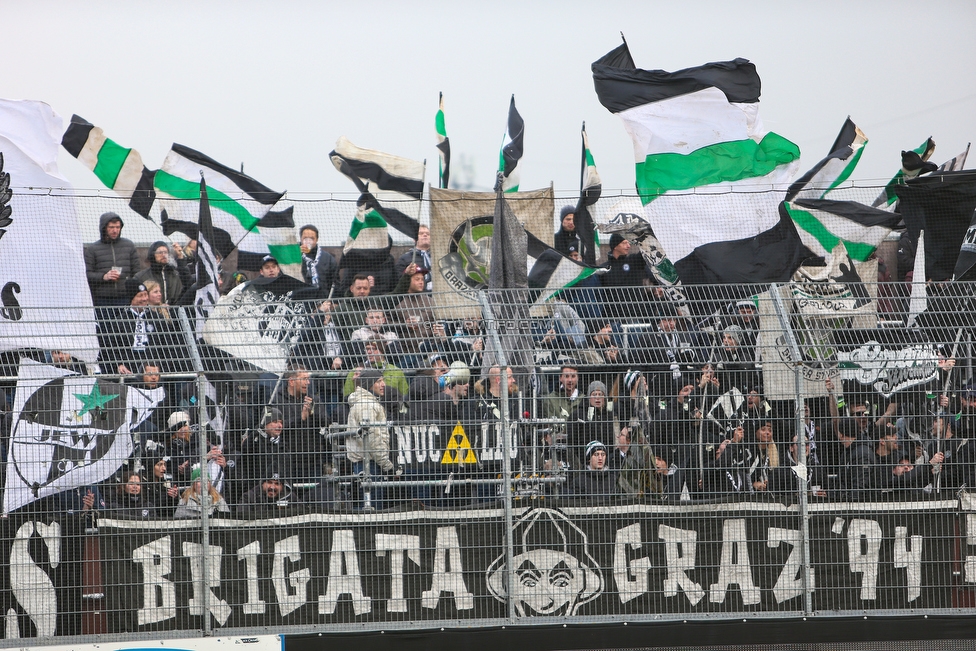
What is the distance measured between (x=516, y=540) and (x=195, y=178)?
7.05m

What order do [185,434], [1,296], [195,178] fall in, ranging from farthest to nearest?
[195,178], [1,296], [185,434]

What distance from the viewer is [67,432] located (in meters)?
5.80

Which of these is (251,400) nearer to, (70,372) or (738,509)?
(70,372)

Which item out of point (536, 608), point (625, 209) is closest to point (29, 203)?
point (625, 209)

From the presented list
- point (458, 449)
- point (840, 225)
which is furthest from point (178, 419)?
point (840, 225)

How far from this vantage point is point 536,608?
603 centimetres

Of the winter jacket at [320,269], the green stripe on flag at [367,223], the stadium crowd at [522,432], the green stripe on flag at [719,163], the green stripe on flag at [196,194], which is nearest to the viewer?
the stadium crowd at [522,432]

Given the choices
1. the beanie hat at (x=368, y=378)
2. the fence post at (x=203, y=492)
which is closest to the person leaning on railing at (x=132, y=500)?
the fence post at (x=203, y=492)

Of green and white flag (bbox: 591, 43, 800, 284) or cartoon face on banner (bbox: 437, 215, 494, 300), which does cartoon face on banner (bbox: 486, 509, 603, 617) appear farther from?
green and white flag (bbox: 591, 43, 800, 284)

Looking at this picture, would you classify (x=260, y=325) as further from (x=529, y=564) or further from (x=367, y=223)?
(x=529, y=564)

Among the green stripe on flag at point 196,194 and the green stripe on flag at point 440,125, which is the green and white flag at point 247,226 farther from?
the green stripe on flag at point 440,125

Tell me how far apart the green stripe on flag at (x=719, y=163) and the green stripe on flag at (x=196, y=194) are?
4709mm

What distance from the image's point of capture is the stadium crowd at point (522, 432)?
5848mm

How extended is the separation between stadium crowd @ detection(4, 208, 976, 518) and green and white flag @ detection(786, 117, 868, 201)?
17.4 ft
